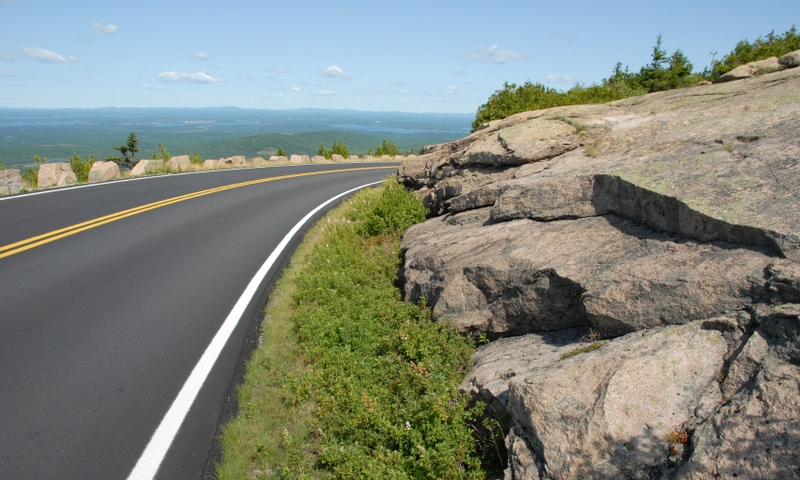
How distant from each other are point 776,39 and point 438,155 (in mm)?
15691

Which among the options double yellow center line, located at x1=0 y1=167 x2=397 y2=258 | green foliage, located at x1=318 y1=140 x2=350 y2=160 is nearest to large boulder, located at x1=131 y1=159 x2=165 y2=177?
double yellow center line, located at x1=0 y1=167 x2=397 y2=258

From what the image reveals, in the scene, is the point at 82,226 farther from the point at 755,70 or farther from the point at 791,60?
the point at 791,60

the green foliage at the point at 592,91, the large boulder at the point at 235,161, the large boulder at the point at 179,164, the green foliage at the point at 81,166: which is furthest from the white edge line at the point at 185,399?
the green foliage at the point at 81,166

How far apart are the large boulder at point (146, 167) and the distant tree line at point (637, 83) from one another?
43.8 ft

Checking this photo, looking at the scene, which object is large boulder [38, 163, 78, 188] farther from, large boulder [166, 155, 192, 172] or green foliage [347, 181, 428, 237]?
green foliage [347, 181, 428, 237]

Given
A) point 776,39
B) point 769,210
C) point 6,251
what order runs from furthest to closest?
point 776,39
point 6,251
point 769,210

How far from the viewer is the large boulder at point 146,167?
20.5 metres

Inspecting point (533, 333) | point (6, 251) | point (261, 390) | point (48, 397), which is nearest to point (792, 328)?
point (533, 333)

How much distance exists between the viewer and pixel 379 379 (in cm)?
534

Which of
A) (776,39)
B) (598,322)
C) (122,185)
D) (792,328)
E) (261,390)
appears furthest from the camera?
(776,39)

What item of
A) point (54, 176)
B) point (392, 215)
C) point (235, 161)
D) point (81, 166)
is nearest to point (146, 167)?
point (54, 176)

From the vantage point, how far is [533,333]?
5258mm

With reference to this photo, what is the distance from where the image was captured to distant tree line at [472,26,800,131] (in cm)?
1427

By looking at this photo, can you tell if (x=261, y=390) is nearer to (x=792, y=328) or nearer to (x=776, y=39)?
(x=792, y=328)
